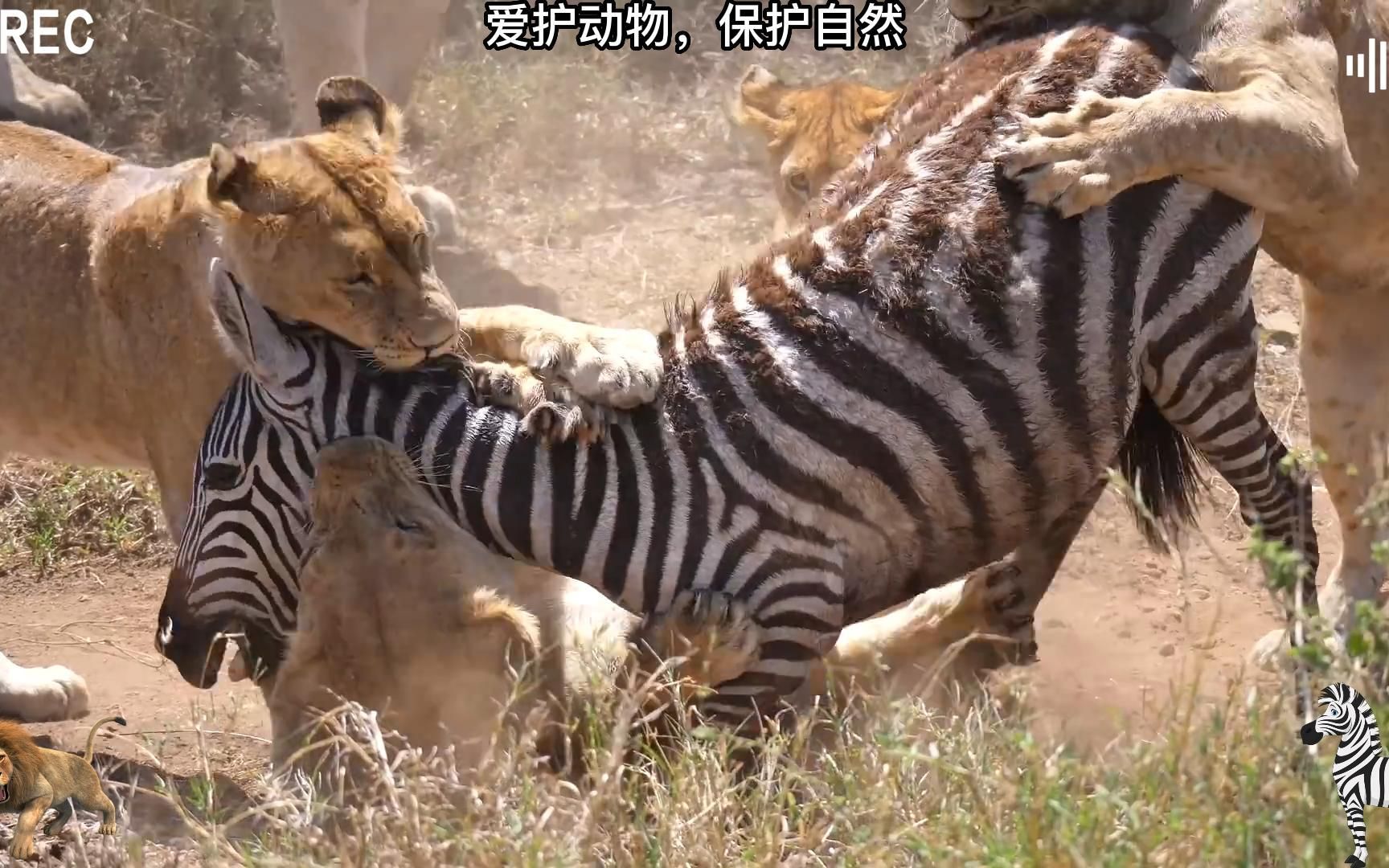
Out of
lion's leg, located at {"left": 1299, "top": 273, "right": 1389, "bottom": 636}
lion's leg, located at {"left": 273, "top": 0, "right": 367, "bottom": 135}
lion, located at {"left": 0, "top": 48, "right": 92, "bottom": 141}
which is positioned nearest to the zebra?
lion's leg, located at {"left": 1299, "top": 273, "right": 1389, "bottom": 636}

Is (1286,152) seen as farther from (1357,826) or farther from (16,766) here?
(16,766)

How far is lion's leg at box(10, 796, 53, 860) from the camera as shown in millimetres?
3006

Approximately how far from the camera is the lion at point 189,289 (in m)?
3.17

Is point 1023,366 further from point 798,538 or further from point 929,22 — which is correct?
point 929,22

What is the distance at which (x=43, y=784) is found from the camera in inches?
123

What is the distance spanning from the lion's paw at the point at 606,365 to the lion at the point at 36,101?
10.6 feet

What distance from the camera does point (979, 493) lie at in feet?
10.3

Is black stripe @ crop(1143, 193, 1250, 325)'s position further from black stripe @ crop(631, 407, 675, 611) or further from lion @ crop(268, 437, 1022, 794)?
black stripe @ crop(631, 407, 675, 611)

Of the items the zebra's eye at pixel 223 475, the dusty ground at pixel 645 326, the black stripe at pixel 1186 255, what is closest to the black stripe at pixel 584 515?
the zebra's eye at pixel 223 475

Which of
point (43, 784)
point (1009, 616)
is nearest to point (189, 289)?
point (43, 784)

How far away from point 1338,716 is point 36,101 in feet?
16.7

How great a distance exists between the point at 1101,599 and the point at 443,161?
3.80 meters

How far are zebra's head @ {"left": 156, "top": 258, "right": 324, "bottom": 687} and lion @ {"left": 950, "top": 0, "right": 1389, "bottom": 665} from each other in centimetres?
142

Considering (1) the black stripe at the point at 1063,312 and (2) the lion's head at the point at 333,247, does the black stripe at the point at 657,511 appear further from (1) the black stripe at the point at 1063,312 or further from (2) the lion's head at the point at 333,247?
(1) the black stripe at the point at 1063,312
